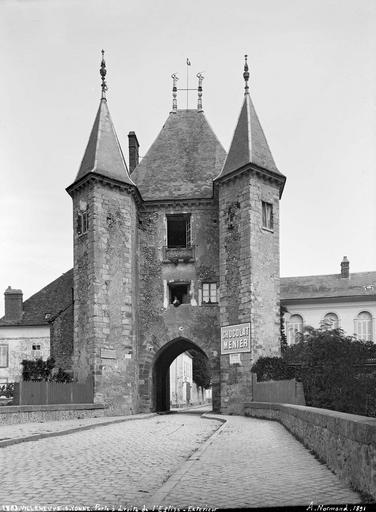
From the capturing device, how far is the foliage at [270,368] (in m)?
27.0

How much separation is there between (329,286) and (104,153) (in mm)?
21767

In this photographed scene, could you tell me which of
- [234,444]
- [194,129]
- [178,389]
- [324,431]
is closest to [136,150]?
[194,129]

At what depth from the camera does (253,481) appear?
7.16 meters

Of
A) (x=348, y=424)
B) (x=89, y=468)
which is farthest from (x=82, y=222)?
(x=348, y=424)

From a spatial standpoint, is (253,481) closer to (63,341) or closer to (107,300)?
(107,300)

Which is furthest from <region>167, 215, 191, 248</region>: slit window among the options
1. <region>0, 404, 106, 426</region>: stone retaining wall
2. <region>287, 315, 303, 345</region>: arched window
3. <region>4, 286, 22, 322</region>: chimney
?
<region>287, 315, 303, 345</region>: arched window

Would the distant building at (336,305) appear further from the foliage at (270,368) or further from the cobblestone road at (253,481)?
the cobblestone road at (253,481)

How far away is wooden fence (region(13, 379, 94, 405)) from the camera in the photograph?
21094mm

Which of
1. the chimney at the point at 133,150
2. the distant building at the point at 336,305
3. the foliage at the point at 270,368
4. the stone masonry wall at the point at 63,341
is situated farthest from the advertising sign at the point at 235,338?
the distant building at the point at 336,305

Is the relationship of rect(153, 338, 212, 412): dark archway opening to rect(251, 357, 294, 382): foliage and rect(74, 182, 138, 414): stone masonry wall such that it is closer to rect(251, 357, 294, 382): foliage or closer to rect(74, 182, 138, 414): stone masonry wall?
rect(74, 182, 138, 414): stone masonry wall

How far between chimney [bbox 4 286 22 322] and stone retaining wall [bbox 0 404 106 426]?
16.5m

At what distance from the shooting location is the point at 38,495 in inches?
256

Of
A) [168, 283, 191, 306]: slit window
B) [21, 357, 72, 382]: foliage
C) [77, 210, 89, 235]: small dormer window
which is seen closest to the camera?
[77, 210, 89, 235]: small dormer window

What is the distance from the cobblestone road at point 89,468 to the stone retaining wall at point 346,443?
178cm
